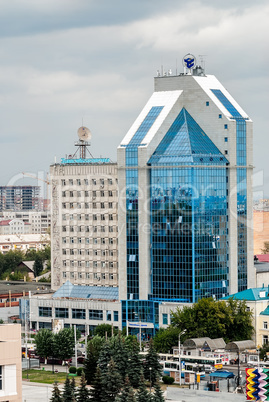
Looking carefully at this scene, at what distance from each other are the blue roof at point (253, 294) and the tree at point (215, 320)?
390 centimetres

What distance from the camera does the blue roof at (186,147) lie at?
156 meters

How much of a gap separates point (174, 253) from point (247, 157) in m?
18.0

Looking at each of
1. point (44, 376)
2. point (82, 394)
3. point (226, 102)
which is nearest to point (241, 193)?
point (226, 102)

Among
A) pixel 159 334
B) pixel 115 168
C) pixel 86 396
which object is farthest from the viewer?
pixel 115 168

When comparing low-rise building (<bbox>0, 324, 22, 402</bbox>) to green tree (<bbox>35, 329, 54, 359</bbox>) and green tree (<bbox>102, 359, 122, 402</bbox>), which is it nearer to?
green tree (<bbox>102, 359, 122, 402</bbox>)

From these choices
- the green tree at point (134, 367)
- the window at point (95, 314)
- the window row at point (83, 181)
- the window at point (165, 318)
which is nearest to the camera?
the green tree at point (134, 367)

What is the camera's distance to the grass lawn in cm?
13262

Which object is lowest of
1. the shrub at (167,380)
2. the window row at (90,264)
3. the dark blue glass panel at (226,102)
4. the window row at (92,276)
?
the shrub at (167,380)

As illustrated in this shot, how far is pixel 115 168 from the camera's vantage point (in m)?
176

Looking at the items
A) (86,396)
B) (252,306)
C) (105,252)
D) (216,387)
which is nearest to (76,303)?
(105,252)

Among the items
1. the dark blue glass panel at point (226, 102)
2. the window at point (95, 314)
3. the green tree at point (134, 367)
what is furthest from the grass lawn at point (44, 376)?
the dark blue glass panel at point (226, 102)

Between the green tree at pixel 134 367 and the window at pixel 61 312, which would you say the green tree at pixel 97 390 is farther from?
the window at pixel 61 312

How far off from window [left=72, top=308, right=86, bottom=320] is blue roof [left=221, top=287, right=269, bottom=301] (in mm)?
24240

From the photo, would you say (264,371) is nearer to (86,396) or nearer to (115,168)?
(86,396)
